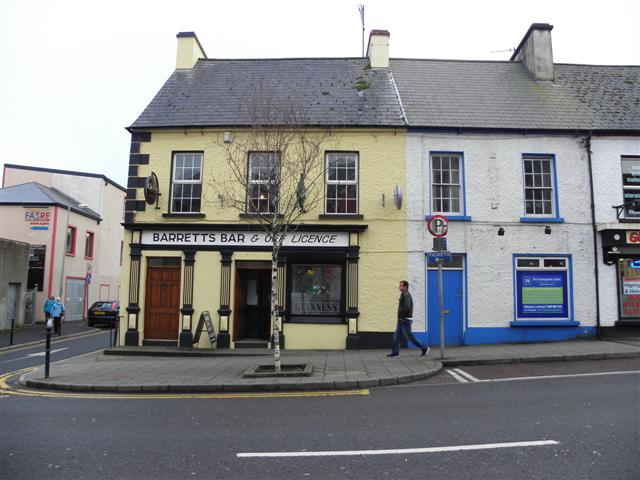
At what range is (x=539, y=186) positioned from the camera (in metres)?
14.0

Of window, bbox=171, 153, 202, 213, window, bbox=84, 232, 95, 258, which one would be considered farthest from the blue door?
window, bbox=84, 232, 95, 258

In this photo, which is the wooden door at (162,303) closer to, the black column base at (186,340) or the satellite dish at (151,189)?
the black column base at (186,340)

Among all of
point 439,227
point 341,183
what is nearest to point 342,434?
point 439,227

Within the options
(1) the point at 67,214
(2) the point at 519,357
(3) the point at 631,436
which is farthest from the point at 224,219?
(1) the point at 67,214

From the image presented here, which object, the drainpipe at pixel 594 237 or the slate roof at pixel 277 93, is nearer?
the drainpipe at pixel 594 237

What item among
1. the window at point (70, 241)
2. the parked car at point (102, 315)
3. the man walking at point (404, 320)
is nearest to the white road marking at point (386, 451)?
the man walking at point (404, 320)

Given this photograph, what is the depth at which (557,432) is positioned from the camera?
17.3 feet

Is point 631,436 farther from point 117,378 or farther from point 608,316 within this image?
point 608,316

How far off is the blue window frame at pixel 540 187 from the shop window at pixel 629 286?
7.86 feet

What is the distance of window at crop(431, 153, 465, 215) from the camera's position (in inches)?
548

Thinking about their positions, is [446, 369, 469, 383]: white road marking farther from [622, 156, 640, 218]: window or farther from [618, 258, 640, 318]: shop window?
[622, 156, 640, 218]: window

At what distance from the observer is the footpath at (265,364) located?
8.53 metres

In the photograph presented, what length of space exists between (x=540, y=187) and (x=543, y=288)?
9.88 feet

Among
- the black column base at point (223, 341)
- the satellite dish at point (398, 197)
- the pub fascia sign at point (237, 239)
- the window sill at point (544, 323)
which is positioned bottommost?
the black column base at point (223, 341)
